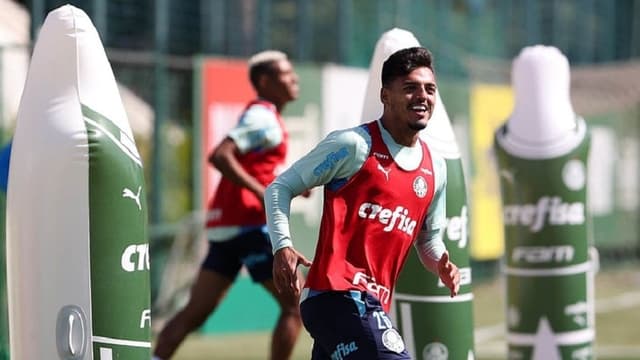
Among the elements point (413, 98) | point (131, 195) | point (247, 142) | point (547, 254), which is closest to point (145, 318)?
point (131, 195)

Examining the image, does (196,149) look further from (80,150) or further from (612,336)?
(80,150)

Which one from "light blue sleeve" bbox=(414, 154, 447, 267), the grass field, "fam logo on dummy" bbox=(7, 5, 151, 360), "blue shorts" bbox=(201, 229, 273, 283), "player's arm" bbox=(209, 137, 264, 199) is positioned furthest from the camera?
the grass field

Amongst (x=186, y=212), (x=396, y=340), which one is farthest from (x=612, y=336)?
(x=396, y=340)

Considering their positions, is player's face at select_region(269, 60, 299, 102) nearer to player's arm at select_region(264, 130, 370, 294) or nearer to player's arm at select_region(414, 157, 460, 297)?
player's arm at select_region(414, 157, 460, 297)

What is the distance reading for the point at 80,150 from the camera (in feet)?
19.5

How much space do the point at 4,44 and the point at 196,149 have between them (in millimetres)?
2815

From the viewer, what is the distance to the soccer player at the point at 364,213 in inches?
227

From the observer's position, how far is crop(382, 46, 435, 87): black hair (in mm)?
5902

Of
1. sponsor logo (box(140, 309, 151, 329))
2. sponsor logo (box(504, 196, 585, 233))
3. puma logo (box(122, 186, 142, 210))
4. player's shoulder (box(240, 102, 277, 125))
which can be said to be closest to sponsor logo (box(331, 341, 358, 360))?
sponsor logo (box(140, 309, 151, 329))

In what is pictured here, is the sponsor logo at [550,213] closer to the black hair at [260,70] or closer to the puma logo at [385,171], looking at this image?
the black hair at [260,70]

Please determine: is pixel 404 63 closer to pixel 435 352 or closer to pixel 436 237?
pixel 436 237

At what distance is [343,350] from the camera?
5750mm

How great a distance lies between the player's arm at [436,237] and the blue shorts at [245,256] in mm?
2553

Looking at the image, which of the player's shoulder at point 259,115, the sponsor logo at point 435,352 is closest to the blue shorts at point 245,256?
the player's shoulder at point 259,115
